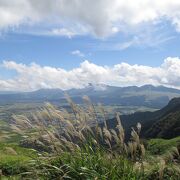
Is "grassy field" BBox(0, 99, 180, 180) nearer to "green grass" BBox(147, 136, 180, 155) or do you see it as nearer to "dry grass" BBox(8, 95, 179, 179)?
"dry grass" BBox(8, 95, 179, 179)

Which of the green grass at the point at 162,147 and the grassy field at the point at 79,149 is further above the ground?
the grassy field at the point at 79,149

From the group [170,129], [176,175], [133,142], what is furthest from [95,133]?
[170,129]

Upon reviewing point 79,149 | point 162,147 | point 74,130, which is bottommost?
point 162,147

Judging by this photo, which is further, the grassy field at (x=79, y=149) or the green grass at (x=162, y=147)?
the green grass at (x=162, y=147)

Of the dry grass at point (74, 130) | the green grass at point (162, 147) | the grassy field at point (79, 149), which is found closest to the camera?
the grassy field at point (79, 149)

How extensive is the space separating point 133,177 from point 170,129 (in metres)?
128

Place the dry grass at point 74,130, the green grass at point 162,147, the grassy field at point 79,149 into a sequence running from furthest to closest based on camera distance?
the green grass at point 162,147 < the dry grass at point 74,130 < the grassy field at point 79,149

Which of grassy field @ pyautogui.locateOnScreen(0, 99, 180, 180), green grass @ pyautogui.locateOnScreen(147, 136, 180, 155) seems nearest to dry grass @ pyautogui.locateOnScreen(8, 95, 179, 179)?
grassy field @ pyautogui.locateOnScreen(0, 99, 180, 180)

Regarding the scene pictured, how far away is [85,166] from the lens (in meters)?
9.21

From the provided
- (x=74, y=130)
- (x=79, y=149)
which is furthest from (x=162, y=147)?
(x=74, y=130)

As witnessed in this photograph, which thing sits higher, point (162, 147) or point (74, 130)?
point (74, 130)

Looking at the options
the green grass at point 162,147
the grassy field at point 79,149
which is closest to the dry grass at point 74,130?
the grassy field at point 79,149

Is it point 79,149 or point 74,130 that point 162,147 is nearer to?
point 79,149

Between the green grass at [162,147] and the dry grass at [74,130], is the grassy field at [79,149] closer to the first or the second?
the dry grass at [74,130]
